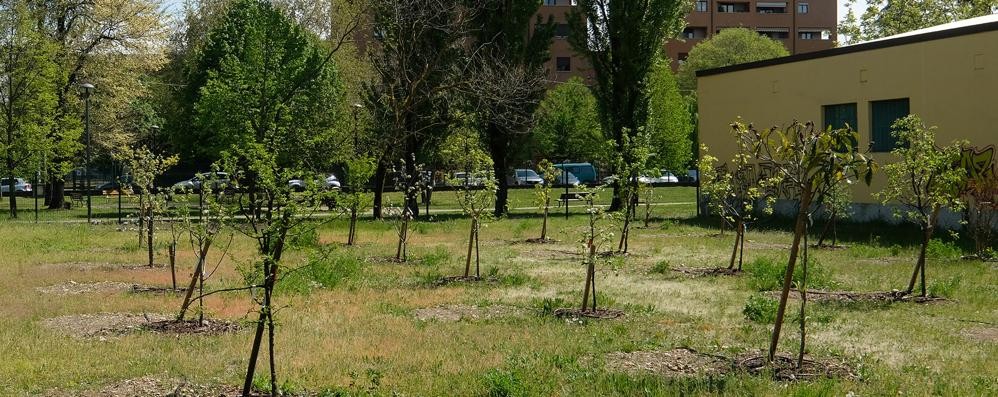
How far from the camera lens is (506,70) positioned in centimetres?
2967

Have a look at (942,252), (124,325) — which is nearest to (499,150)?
(942,252)

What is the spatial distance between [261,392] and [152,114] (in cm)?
5051

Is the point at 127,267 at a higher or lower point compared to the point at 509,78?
lower

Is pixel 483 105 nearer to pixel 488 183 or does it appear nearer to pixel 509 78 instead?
pixel 509 78

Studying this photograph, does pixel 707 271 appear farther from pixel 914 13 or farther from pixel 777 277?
pixel 914 13

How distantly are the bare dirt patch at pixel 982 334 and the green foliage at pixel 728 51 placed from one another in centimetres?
5266

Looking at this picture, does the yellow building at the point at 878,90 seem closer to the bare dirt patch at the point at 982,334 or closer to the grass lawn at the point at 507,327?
the grass lawn at the point at 507,327

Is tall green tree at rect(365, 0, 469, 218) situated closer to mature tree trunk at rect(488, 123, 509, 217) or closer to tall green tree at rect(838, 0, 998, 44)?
mature tree trunk at rect(488, 123, 509, 217)

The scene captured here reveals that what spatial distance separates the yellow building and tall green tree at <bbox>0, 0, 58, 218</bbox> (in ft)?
74.2

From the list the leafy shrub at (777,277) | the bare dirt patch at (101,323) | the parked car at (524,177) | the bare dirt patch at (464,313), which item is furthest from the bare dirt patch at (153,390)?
the parked car at (524,177)

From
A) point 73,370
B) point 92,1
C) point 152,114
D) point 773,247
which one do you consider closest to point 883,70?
point 773,247

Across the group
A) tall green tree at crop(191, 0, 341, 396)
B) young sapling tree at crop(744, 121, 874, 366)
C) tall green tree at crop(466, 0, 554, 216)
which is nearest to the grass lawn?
young sapling tree at crop(744, 121, 874, 366)

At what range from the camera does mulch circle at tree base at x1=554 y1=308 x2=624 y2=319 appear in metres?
10.3

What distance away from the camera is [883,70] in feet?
77.8
